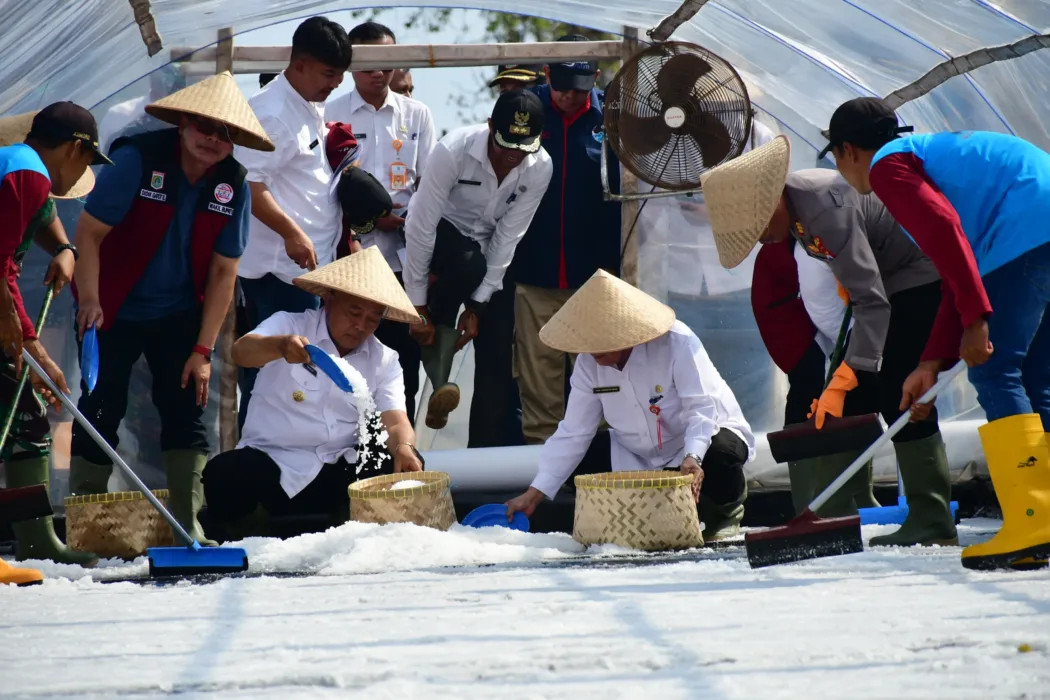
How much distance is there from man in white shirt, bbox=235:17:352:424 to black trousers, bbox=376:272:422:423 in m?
0.38

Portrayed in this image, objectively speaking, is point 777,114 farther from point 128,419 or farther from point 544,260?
point 128,419

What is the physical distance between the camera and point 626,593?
331 cm

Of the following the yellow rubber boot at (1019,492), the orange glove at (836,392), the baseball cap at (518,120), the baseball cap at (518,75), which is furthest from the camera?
the baseball cap at (518,75)

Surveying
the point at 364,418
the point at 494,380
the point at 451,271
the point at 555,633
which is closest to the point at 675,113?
the point at 451,271

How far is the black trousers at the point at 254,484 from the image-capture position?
16.1 ft

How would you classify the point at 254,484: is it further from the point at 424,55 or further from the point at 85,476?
the point at 424,55

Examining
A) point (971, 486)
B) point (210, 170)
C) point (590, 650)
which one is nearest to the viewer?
point (590, 650)

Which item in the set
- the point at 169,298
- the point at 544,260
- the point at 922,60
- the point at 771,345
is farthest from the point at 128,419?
the point at 922,60

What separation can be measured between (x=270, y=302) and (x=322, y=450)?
0.88 meters

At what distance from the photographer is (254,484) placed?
491cm

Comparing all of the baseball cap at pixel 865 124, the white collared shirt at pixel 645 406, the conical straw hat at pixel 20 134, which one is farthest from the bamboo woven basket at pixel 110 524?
the baseball cap at pixel 865 124

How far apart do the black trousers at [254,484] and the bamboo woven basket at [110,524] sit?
1.11ft

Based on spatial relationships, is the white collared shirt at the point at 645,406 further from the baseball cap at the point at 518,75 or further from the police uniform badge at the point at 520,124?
the baseball cap at the point at 518,75

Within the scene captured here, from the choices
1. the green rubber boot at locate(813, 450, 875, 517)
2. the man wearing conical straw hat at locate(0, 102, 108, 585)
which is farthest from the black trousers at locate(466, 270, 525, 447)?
the man wearing conical straw hat at locate(0, 102, 108, 585)
